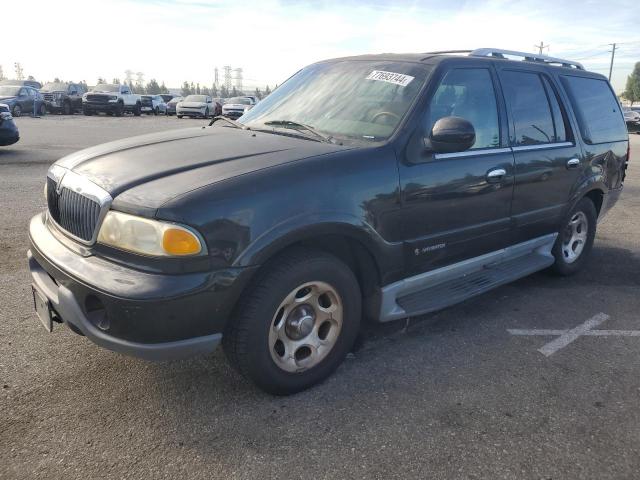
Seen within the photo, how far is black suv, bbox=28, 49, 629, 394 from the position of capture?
95.0 inches

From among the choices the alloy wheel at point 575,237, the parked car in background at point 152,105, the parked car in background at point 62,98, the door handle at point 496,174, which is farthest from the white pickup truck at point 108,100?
the door handle at point 496,174

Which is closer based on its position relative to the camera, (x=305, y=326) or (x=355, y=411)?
(x=355, y=411)

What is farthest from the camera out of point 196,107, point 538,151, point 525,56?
Result: point 196,107

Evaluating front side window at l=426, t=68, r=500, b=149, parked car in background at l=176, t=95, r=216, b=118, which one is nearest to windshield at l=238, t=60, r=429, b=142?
front side window at l=426, t=68, r=500, b=149

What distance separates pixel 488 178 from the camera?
142 inches

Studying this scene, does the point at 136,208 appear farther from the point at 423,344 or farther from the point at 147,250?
the point at 423,344

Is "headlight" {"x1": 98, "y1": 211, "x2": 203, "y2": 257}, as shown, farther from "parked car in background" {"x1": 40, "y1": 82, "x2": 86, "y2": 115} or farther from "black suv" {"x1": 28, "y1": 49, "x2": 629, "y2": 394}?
"parked car in background" {"x1": 40, "y1": 82, "x2": 86, "y2": 115}

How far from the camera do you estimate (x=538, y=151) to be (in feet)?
13.5

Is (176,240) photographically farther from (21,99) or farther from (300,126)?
(21,99)

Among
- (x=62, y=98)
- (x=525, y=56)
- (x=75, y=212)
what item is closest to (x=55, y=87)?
(x=62, y=98)

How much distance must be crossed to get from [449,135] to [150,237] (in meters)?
1.78

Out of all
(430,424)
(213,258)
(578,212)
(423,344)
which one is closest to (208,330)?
(213,258)

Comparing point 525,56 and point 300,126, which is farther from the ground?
point 525,56

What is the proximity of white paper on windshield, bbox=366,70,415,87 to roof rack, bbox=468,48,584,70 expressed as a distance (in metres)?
0.83
